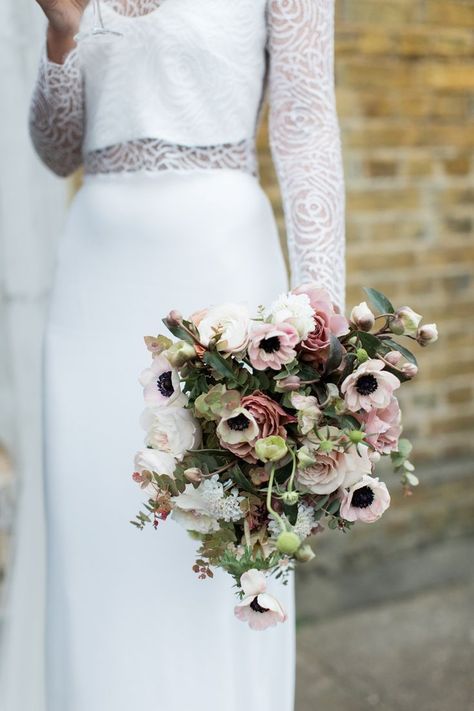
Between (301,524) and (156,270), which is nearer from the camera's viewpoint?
(301,524)

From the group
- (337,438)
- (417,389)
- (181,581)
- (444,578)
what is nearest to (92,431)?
(181,581)

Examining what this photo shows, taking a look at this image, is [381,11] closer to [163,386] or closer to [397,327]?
[397,327]

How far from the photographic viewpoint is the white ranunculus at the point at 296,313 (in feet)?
4.75

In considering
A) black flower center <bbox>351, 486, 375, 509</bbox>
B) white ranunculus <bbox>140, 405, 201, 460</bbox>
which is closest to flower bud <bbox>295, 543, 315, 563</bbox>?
black flower center <bbox>351, 486, 375, 509</bbox>

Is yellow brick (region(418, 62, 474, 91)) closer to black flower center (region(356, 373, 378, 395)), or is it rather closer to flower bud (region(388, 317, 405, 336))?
flower bud (region(388, 317, 405, 336))

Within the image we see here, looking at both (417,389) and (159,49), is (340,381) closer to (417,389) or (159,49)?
(159,49)

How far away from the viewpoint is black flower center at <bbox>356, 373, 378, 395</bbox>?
1432 mm

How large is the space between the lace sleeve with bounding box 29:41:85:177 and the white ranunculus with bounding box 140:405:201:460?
2.99 feet

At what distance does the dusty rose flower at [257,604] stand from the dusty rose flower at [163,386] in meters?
0.28

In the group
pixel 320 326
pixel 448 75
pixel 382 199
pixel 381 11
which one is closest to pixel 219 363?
pixel 320 326

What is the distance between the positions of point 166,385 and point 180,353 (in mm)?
71

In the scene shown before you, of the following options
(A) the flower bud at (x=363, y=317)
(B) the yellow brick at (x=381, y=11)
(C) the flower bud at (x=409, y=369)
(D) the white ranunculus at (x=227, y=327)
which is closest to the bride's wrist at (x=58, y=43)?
(D) the white ranunculus at (x=227, y=327)

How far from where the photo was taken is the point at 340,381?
148 centimetres

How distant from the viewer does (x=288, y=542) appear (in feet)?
4.46
